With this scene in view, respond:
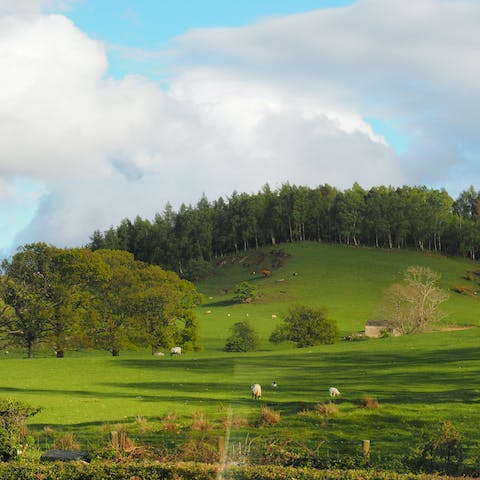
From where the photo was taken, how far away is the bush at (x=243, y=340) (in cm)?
8788

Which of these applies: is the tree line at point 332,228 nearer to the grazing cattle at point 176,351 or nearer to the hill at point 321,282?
the hill at point 321,282

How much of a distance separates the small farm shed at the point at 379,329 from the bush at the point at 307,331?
26.3 ft

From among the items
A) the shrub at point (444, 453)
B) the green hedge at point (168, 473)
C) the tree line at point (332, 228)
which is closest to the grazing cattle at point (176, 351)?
the green hedge at point (168, 473)

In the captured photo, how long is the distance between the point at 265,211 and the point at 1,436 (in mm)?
174618

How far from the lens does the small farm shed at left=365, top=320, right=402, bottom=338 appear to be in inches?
3760

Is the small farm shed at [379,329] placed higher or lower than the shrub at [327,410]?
lower

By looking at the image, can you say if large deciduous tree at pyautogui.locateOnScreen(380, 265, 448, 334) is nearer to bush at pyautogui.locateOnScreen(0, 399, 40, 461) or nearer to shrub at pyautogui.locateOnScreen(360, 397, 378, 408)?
shrub at pyautogui.locateOnScreen(360, 397, 378, 408)

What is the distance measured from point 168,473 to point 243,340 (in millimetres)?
68432

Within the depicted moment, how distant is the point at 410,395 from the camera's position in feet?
132

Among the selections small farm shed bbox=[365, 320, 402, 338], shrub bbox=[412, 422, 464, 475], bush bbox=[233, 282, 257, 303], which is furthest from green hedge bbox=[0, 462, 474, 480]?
bush bbox=[233, 282, 257, 303]

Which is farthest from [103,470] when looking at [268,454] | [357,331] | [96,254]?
[357,331]

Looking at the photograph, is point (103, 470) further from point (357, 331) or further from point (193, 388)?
point (357, 331)

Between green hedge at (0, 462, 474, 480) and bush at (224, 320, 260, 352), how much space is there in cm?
6619

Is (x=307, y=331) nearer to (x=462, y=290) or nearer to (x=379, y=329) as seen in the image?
(x=379, y=329)
